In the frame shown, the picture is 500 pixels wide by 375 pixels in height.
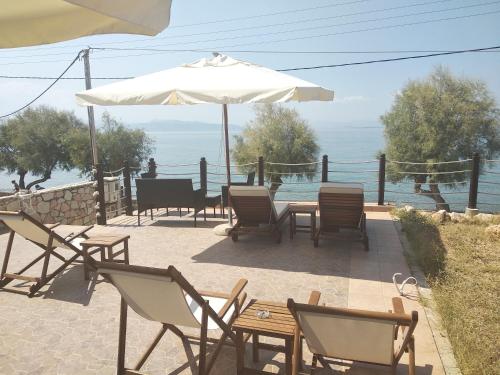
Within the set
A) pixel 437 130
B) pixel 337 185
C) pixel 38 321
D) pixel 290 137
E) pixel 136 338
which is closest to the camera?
pixel 136 338

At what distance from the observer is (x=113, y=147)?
2908 centimetres

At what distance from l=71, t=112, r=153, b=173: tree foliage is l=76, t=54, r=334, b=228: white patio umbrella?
2266cm

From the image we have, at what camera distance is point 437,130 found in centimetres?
1839

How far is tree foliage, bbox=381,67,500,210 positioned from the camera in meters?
18.2

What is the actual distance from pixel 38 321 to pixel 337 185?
414cm

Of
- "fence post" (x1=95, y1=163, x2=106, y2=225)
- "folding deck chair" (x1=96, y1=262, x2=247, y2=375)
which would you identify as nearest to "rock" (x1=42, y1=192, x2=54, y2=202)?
"fence post" (x1=95, y1=163, x2=106, y2=225)

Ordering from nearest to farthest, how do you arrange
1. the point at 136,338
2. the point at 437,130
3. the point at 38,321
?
the point at 136,338 < the point at 38,321 < the point at 437,130

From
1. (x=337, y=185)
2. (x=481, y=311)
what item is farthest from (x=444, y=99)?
(x=481, y=311)

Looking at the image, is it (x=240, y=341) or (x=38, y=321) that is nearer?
(x=240, y=341)

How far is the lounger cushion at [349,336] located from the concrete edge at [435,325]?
2.73 ft

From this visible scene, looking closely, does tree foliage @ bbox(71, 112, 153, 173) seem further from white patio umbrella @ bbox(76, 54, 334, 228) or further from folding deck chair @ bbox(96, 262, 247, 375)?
folding deck chair @ bbox(96, 262, 247, 375)

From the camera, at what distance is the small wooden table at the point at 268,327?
2.58m

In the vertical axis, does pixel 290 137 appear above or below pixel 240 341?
above

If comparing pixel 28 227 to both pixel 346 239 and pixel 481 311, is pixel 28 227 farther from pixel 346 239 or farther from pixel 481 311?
pixel 481 311
